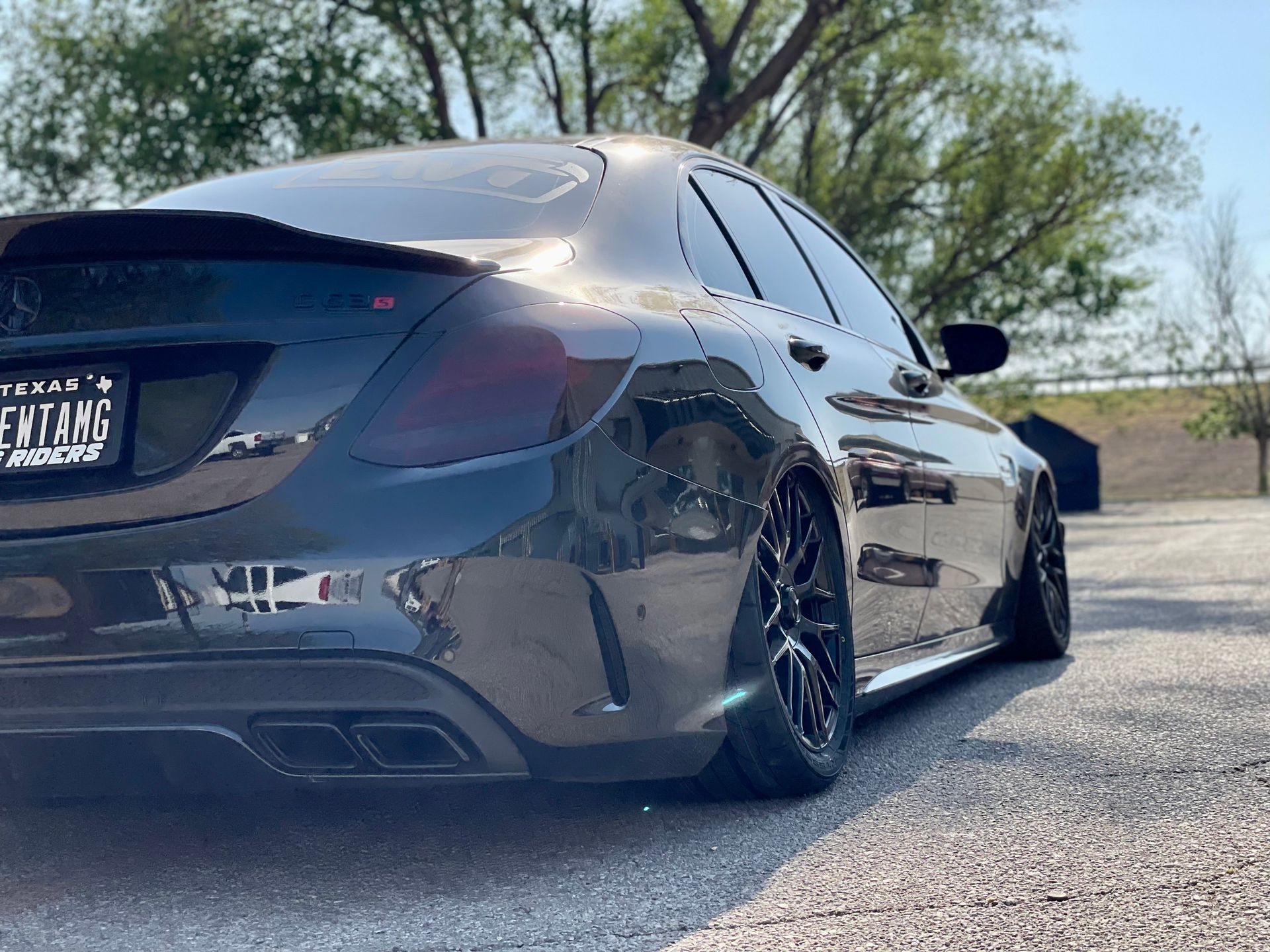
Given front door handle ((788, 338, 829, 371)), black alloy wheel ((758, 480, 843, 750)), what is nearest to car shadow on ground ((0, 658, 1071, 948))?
black alloy wheel ((758, 480, 843, 750))

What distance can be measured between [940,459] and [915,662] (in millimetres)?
640

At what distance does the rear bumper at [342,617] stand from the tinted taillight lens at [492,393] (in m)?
0.04

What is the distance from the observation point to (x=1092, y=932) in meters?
2.37

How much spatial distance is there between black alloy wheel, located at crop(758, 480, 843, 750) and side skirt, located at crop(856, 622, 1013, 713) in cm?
19

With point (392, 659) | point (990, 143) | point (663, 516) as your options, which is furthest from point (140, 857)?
point (990, 143)

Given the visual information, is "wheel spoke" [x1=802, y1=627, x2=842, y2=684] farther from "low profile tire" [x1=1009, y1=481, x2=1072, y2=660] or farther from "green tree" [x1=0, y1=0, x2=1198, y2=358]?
"green tree" [x1=0, y1=0, x2=1198, y2=358]

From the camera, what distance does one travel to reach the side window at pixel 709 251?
3436 millimetres

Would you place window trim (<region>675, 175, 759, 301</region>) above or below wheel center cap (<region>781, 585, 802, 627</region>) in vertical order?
above

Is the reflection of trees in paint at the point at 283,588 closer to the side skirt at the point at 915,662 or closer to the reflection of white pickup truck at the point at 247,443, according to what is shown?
the reflection of white pickup truck at the point at 247,443

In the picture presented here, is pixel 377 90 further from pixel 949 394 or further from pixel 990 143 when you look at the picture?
pixel 949 394

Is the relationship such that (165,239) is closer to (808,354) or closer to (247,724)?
(247,724)

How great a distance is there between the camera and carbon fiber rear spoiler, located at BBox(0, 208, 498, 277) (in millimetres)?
2580

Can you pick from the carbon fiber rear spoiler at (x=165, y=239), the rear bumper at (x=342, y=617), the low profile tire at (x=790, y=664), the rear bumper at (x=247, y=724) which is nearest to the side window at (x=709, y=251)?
the low profile tire at (x=790, y=664)

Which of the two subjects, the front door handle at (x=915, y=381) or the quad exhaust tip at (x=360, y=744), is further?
the front door handle at (x=915, y=381)
